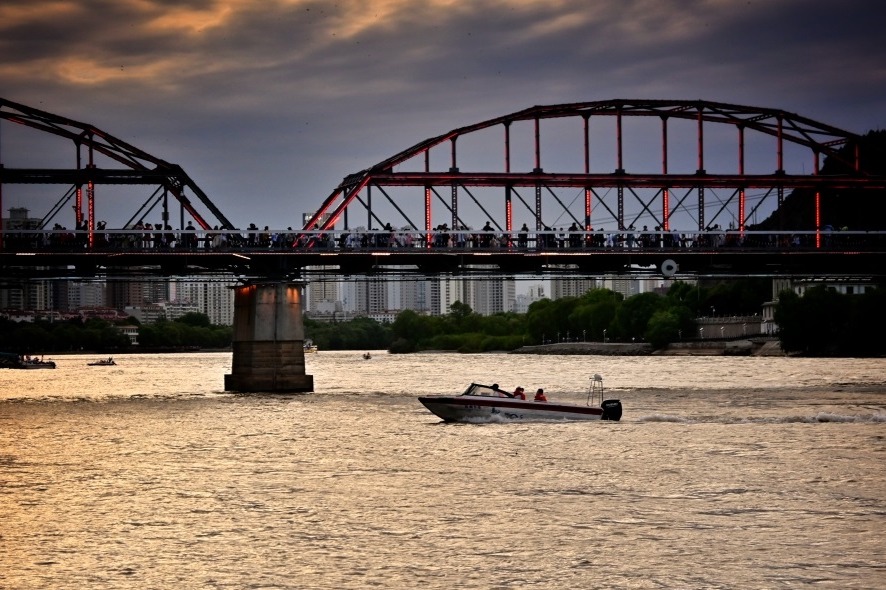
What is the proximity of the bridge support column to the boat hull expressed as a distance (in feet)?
80.6

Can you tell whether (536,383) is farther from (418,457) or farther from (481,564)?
(481,564)

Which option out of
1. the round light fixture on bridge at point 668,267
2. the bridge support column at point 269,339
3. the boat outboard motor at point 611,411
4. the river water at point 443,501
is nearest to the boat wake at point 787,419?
the river water at point 443,501

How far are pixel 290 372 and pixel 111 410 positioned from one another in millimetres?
12276

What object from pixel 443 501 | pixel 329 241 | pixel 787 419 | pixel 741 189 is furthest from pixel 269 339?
pixel 443 501

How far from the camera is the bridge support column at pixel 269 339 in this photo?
9388 cm

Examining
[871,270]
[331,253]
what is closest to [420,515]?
[331,253]

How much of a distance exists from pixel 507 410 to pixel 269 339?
28199 millimetres

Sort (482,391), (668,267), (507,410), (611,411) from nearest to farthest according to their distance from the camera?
(507,410), (611,411), (482,391), (668,267)

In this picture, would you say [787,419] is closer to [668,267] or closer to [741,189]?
[668,267]

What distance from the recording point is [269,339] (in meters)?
93.4

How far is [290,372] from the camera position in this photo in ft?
313

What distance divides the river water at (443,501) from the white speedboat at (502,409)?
0.63m

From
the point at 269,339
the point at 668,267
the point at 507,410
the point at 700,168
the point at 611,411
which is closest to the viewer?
the point at 507,410

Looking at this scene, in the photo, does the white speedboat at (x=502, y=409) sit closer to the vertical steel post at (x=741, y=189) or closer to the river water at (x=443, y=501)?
the river water at (x=443, y=501)
